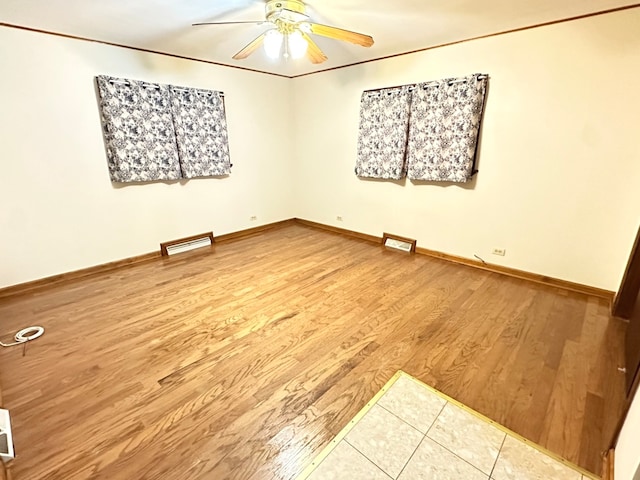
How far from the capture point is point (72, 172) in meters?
3.08

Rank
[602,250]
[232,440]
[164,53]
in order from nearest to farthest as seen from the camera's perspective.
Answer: [232,440]
[602,250]
[164,53]

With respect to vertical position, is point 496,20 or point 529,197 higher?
point 496,20

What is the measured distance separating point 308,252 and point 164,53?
2921 mm

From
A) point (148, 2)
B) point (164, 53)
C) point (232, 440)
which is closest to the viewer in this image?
point (232, 440)

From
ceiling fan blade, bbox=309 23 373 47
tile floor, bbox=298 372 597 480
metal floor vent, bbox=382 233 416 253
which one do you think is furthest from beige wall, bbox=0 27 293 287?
tile floor, bbox=298 372 597 480

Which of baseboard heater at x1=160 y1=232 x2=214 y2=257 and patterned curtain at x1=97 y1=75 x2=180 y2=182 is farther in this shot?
baseboard heater at x1=160 y1=232 x2=214 y2=257

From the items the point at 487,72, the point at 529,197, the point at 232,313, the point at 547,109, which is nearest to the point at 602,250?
the point at 529,197

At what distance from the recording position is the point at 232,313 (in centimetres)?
254

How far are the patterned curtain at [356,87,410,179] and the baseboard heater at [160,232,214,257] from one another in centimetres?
243


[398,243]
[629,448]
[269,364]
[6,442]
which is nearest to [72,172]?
[6,442]

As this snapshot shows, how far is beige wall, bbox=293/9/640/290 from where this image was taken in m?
2.52

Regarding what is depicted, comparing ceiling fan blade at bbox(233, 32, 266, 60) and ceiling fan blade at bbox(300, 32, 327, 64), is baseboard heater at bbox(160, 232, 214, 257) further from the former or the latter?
ceiling fan blade at bbox(300, 32, 327, 64)

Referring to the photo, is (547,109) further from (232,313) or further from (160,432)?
(160,432)

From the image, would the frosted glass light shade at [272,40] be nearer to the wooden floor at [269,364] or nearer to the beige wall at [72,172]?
the beige wall at [72,172]
